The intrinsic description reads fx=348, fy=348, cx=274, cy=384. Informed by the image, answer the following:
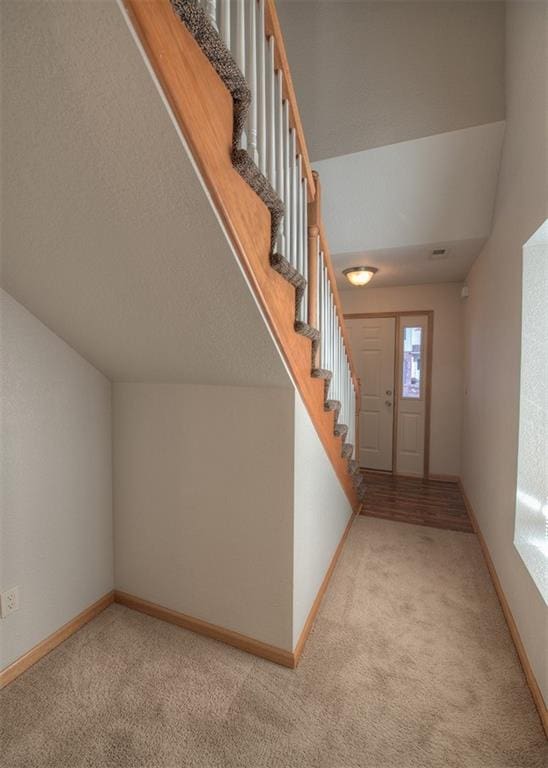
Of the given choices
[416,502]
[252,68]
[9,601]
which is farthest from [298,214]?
[416,502]

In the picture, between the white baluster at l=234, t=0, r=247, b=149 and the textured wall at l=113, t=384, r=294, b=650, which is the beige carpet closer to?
the textured wall at l=113, t=384, r=294, b=650

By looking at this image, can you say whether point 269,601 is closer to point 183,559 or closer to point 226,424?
point 183,559

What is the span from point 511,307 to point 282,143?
1.51m

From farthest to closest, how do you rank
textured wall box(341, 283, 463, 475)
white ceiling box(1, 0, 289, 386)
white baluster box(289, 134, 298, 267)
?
textured wall box(341, 283, 463, 475) → white baluster box(289, 134, 298, 267) → white ceiling box(1, 0, 289, 386)

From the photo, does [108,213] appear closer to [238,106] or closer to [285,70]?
[238,106]

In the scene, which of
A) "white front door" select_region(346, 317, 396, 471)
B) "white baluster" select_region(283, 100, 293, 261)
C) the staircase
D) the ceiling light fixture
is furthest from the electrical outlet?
"white front door" select_region(346, 317, 396, 471)

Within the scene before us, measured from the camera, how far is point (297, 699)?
1.37m

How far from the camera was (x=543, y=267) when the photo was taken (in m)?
1.69

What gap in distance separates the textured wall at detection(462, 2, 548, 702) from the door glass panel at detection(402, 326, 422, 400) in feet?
4.24

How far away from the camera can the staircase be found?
2.35ft

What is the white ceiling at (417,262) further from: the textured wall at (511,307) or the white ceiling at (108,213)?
the white ceiling at (108,213)

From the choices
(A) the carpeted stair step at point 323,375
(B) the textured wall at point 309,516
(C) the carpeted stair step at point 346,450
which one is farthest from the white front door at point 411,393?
(A) the carpeted stair step at point 323,375

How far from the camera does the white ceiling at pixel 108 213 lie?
0.64 m

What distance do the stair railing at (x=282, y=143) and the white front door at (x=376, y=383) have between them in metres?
2.37
